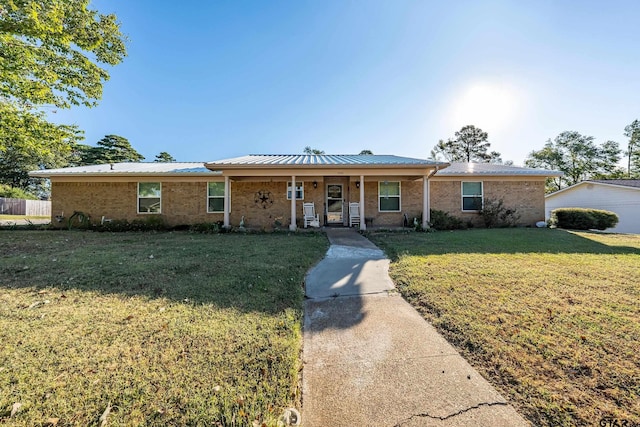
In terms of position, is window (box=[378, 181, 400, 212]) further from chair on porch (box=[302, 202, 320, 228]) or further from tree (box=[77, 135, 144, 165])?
tree (box=[77, 135, 144, 165])

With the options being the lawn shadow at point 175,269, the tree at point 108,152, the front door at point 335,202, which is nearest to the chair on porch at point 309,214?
the front door at point 335,202

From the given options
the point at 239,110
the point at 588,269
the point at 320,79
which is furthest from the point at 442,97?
the point at 239,110

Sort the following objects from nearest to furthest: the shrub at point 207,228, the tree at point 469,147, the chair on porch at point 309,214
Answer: the shrub at point 207,228
the chair on porch at point 309,214
the tree at point 469,147

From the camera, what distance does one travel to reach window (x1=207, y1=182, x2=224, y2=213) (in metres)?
12.3

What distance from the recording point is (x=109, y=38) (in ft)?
35.3

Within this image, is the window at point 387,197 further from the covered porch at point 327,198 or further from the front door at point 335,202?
the front door at point 335,202

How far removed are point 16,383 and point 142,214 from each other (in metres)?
11.8

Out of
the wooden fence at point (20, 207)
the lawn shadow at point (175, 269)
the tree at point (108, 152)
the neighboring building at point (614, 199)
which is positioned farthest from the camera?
the tree at point (108, 152)

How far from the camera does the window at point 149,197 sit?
12.2 meters

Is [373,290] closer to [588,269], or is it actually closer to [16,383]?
[16,383]

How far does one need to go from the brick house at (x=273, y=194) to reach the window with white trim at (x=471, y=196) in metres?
0.05

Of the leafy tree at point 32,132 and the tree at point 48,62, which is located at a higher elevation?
the tree at point 48,62

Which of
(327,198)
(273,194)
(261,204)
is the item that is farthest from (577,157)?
(261,204)

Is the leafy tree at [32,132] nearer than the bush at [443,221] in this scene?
Yes
